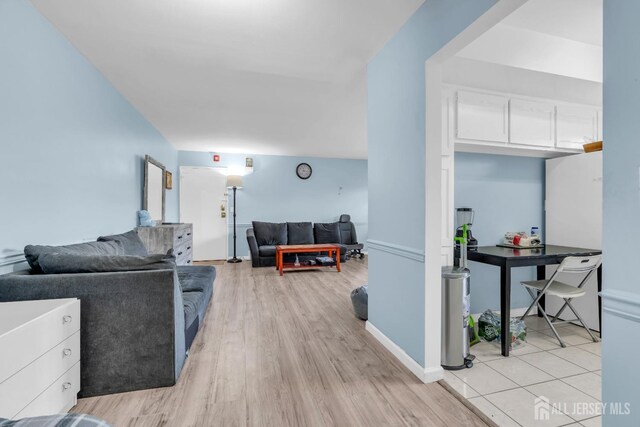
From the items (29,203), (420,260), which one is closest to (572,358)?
(420,260)

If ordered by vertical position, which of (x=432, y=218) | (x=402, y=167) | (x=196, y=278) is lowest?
(x=196, y=278)

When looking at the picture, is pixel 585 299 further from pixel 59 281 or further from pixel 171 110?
pixel 171 110

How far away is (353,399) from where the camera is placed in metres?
1.66

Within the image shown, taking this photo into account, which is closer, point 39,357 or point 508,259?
point 39,357

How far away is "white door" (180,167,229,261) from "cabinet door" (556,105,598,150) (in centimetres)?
569

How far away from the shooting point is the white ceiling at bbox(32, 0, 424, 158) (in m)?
1.88

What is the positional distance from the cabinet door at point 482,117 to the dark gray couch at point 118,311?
7.96 ft

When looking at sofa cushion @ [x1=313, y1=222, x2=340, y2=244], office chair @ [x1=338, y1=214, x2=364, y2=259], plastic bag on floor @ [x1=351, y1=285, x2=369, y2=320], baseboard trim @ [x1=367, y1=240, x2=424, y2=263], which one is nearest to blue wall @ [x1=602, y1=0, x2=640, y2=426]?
baseboard trim @ [x1=367, y1=240, x2=424, y2=263]

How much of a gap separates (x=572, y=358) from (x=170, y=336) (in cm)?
278

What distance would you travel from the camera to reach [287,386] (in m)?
1.79

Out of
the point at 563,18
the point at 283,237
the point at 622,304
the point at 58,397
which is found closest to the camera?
the point at 622,304

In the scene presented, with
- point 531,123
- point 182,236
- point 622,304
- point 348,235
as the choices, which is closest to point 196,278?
point 182,236

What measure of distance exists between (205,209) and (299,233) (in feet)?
6.92

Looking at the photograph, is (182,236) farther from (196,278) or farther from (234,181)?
(234,181)
